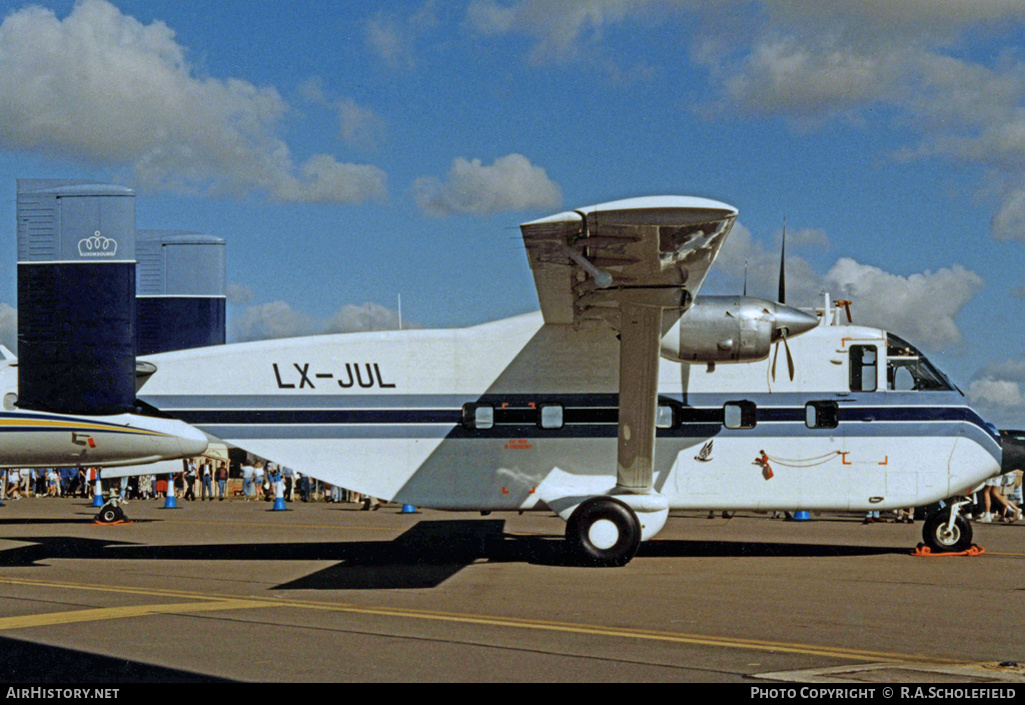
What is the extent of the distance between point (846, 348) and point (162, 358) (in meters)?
9.17

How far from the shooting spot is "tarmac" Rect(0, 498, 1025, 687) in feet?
22.6

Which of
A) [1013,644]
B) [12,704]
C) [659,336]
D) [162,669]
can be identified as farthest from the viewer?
[659,336]

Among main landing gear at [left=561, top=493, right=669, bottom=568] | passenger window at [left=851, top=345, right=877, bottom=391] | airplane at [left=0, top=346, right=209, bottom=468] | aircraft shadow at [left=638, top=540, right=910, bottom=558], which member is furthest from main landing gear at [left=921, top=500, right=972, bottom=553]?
airplane at [left=0, top=346, right=209, bottom=468]

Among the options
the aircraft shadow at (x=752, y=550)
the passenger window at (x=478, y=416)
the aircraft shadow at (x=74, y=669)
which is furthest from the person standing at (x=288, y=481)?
the aircraft shadow at (x=74, y=669)

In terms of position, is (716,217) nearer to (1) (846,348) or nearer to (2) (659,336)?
(2) (659,336)

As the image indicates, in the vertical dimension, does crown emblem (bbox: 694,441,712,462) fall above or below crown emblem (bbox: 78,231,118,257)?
below

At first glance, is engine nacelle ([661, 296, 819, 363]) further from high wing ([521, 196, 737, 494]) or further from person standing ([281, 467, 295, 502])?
person standing ([281, 467, 295, 502])

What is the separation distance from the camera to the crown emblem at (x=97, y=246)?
15.3m

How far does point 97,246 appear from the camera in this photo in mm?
15352

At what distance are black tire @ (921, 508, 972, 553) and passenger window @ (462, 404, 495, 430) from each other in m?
6.36

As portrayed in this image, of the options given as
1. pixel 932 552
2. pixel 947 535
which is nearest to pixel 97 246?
Answer: pixel 932 552

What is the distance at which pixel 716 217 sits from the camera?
8.83 meters

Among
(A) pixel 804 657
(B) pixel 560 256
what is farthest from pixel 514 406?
(A) pixel 804 657

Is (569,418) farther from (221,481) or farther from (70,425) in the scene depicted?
(221,481)
